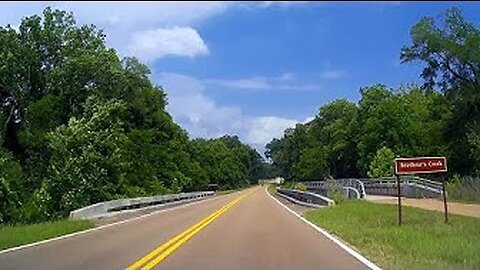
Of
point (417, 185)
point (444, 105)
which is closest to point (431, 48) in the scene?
point (444, 105)

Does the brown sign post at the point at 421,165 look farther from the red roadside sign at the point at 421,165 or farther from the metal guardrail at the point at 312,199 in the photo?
the metal guardrail at the point at 312,199

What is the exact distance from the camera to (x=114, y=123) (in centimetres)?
5391

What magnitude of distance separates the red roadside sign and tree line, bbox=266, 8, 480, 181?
108 feet

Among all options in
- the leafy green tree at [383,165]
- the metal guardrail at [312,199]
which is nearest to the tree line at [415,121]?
the leafy green tree at [383,165]

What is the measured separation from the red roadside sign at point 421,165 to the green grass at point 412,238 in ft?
5.62

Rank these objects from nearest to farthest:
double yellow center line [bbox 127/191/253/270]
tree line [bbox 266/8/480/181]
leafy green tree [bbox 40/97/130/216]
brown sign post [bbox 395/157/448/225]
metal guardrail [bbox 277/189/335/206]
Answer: double yellow center line [bbox 127/191/253/270] < brown sign post [bbox 395/157/448/225] < metal guardrail [bbox 277/189/335/206] < leafy green tree [bbox 40/97/130/216] < tree line [bbox 266/8/480/181]

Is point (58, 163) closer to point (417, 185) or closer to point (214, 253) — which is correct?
point (417, 185)

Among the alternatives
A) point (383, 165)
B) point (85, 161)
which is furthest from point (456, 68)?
point (85, 161)

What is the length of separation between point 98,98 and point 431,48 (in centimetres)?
3364

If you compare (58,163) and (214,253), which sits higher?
(58,163)

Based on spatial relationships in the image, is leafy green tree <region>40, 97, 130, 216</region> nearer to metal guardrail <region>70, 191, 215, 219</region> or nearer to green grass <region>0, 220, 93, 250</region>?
metal guardrail <region>70, 191, 215, 219</region>

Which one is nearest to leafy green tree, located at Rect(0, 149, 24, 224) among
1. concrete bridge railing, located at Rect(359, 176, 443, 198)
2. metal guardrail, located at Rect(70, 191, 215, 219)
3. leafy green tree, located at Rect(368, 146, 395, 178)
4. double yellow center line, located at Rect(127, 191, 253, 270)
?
metal guardrail, located at Rect(70, 191, 215, 219)

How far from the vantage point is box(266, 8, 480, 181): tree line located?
67562mm

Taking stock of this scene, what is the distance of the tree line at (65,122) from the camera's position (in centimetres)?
4900
